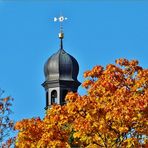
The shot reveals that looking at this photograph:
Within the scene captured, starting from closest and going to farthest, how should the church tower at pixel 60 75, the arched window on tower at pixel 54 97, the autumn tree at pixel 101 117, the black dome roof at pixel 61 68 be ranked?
1. the autumn tree at pixel 101 117
2. the arched window on tower at pixel 54 97
3. the church tower at pixel 60 75
4. the black dome roof at pixel 61 68

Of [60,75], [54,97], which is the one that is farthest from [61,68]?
[54,97]

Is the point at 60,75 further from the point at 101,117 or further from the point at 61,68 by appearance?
the point at 101,117

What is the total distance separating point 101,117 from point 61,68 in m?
55.6

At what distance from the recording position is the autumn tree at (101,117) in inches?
1533

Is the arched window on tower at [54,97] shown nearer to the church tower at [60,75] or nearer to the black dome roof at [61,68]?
the church tower at [60,75]

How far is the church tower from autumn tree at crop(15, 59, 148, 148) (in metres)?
49.2

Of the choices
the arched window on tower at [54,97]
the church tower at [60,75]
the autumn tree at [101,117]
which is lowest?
the autumn tree at [101,117]

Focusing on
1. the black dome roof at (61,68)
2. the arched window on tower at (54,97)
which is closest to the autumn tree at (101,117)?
the arched window on tower at (54,97)

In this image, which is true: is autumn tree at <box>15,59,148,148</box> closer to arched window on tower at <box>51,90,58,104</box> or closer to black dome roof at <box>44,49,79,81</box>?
arched window on tower at <box>51,90,58,104</box>

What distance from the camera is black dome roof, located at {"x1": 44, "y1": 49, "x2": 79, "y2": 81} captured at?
310 ft

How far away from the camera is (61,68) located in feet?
311

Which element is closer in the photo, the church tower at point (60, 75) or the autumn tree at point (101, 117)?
the autumn tree at point (101, 117)

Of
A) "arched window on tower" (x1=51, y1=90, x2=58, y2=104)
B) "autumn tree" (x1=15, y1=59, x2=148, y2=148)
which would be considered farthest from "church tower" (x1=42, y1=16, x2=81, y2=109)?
"autumn tree" (x1=15, y1=59, x2=148, y2=148)

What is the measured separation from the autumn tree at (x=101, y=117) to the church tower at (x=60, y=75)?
49219mm
